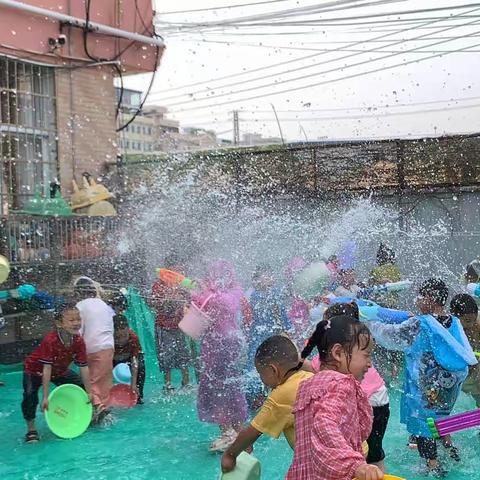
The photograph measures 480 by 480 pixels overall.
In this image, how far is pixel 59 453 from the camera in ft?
17.5

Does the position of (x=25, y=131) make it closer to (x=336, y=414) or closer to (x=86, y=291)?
(x=86, y=291)

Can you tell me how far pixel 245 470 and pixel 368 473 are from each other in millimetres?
938

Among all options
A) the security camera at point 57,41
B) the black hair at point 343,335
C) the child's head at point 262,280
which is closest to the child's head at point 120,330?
the child's head at point 262,280

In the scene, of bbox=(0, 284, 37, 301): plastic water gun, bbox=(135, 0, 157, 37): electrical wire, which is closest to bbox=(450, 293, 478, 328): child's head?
bbox=(0, 284, 37, 301): plastic water gun

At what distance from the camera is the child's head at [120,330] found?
6.50 m

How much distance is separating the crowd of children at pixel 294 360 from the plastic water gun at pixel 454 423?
0.17 metres

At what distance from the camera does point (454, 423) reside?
4.18 m

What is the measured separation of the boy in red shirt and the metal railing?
324 cm

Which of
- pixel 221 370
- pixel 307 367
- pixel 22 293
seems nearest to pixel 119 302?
pixel 22 293

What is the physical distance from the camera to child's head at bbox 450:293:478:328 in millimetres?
4836

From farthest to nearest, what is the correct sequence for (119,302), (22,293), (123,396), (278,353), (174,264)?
(22,293)
(174,264)
(119,302)
(123,396)
(278,353)

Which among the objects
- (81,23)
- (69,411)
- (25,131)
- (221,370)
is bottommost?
(69,411)

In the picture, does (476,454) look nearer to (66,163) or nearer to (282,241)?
(282,241)

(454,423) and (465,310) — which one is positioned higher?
(465,310)
